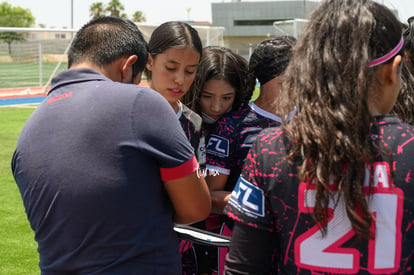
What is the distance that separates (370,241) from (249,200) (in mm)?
333

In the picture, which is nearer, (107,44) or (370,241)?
(370,241)

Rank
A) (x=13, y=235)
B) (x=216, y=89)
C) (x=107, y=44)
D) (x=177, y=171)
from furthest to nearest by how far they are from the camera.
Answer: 1. (x=13, y=235)
2. (x=216, y=89)
3. (x=107, y=44)
4. (x=177, y=171)

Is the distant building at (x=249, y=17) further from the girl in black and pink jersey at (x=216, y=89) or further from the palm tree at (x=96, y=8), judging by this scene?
the girl in black and pink jersey at (x=216, y=89)

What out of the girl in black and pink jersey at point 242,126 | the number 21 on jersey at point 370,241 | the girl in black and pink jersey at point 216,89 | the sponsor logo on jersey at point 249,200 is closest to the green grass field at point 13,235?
the girl in black and pink jersey at point 216,89

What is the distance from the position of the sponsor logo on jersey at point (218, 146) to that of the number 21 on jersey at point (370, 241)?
40.8 inches

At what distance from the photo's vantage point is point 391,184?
1.35 m

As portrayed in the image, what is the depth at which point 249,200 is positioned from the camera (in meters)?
1.46

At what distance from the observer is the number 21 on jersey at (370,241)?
1.35 meters

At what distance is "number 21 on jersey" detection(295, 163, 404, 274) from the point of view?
1353 millimetres

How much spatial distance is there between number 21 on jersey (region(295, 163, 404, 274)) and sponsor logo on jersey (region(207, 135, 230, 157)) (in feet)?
3.40

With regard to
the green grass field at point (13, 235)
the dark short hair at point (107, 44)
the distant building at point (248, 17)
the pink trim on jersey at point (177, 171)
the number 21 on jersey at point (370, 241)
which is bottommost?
the green grass field at point (13, 235)

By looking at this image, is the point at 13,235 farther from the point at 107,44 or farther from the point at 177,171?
the point at 177,171

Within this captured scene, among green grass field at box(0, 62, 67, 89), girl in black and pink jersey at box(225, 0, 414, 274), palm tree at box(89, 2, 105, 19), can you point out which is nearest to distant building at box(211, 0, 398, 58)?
palm tree at box(89, 2, 105, 19)

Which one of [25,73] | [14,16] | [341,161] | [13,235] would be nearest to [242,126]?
[341,161]
